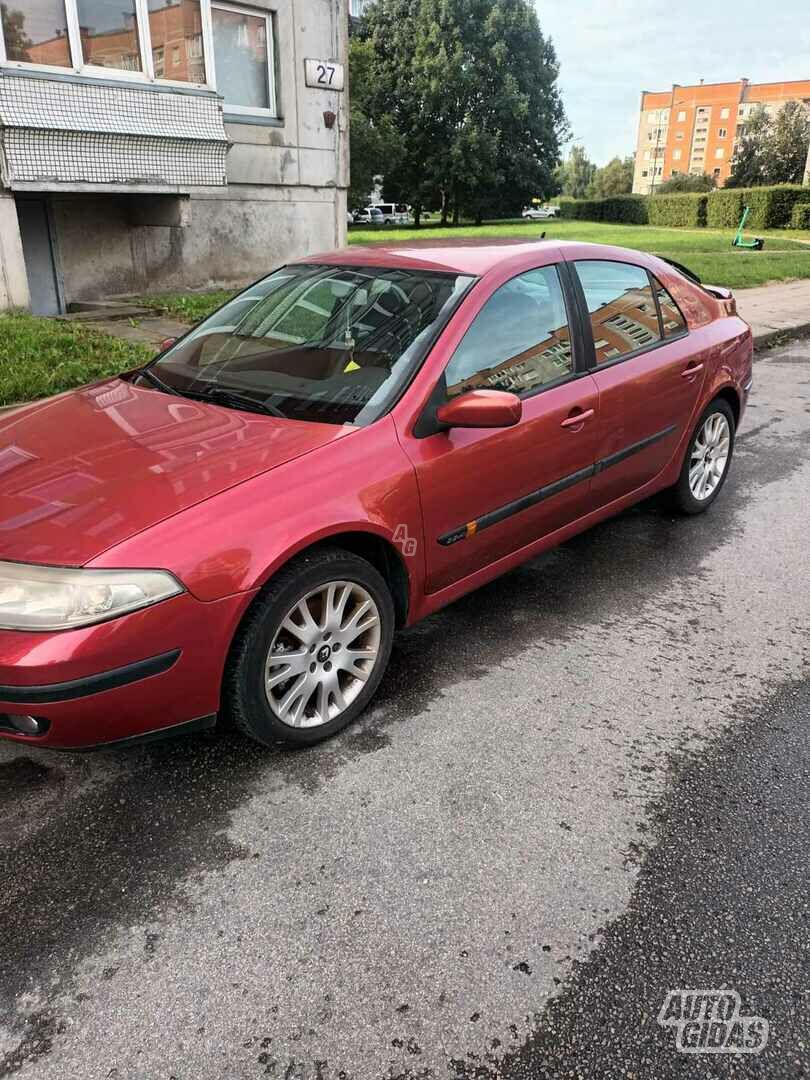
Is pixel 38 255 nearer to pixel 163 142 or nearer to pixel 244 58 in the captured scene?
pixel 163 142

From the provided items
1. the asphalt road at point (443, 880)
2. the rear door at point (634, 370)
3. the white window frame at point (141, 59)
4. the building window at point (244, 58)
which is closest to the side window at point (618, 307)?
the rear door at point (634, 370)

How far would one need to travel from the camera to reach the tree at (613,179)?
11619 cm

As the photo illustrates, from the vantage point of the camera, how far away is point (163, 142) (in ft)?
32.9

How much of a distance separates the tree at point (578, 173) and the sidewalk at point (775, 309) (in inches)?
4860

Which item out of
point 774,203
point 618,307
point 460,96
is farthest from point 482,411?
point 460,96

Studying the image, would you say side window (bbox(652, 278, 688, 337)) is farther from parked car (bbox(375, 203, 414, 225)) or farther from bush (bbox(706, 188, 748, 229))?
parked car (bbox(375, 203, 414, 225))

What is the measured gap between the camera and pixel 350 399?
2961mm

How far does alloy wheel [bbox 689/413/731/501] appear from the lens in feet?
15.1

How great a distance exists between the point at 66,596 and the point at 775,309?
1247 cm

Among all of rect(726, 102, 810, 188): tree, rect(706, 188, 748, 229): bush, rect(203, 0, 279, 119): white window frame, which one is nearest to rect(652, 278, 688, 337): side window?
rect(203, 0, 279, 119): white window frame

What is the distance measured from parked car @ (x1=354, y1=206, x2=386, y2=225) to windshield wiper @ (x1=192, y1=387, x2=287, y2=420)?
5065 centimetres

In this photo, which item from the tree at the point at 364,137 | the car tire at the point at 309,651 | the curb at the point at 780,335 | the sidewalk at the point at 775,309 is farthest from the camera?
the tree at the point at 364,137

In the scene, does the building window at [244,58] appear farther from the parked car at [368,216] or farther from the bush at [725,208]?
the parked car at [368,216]

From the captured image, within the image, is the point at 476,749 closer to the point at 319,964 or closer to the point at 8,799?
the point at 319,964
